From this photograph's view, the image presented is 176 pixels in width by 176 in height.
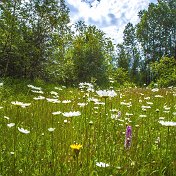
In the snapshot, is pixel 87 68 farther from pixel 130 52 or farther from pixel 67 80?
pixel 130 52

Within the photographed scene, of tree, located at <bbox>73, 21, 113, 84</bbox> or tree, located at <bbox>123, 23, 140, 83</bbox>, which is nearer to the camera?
tree, located at <bbox>73, 21, 113, 84</bbox>

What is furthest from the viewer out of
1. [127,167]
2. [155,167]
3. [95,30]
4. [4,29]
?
[95,30]

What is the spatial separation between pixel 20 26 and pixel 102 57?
9.89 meters

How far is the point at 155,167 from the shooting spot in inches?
102

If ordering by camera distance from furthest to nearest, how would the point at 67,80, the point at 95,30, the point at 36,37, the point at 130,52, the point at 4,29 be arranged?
the point at 130,52
the point at 95,30
the point at 67,80
the point at 36,37
the point at 4,29

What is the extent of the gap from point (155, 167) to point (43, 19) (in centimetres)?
1125

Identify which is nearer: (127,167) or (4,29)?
(127,167)

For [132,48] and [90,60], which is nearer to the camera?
[90,60]

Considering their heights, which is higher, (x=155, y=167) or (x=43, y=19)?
(x=43, y=19)

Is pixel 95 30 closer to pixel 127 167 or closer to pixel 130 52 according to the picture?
pixel 127 167

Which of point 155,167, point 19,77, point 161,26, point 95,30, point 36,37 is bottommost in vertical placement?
point 155,167

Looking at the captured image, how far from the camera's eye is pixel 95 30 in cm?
2464

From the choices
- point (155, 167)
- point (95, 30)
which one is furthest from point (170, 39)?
point (155, 167)

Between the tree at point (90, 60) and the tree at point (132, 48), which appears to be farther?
the tree at point (132, 48)
